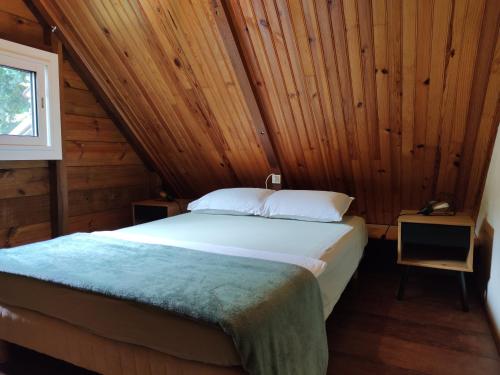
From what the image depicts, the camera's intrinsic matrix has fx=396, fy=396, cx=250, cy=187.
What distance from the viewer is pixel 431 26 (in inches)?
80.3

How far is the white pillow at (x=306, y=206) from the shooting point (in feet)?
9.26

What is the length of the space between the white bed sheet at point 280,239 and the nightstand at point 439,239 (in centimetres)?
32

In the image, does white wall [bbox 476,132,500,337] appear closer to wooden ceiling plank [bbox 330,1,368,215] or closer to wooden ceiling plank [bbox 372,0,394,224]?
wooden ceiling plank [bbox 372,0,394,224]

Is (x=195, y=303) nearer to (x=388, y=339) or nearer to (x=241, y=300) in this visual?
(x=241, y=300)

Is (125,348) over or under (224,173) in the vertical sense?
under

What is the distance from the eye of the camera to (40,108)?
8.99 ft

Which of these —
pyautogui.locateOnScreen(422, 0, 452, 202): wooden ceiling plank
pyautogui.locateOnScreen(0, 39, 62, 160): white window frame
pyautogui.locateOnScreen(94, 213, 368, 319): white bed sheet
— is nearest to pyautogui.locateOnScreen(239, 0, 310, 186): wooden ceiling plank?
pyautogui.locateOnScreen(94, 213, 368, 319): white bed sheet

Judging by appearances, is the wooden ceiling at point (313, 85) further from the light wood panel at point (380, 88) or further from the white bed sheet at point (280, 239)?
the white bed sheet at point (280, 239)

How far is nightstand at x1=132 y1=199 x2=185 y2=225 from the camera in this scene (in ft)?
11.7

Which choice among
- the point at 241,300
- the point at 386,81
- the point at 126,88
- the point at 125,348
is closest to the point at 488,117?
the point at 386,81

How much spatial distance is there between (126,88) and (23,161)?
929 mm

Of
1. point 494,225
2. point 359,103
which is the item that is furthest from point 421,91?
point 494,225

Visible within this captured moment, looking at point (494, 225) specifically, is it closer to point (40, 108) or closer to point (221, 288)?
point (221, 288)

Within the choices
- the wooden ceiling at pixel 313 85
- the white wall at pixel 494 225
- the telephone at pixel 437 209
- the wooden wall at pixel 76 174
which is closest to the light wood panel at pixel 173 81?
the wooden ceiling at pixel 313 85
